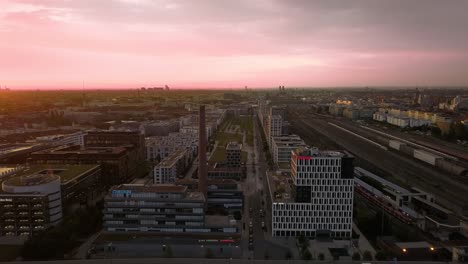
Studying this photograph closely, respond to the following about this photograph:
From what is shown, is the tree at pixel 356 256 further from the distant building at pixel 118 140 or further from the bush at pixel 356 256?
the distant building at pixel 118 140

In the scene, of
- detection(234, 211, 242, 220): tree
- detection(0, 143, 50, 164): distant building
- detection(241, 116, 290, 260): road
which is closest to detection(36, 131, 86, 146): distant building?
detection(0, 143, 50, 164): distant building

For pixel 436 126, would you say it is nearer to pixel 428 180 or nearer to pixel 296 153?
pixel 428 180

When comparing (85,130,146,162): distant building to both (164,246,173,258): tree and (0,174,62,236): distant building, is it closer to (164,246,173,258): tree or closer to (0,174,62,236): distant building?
(0,174,62,236): distant building

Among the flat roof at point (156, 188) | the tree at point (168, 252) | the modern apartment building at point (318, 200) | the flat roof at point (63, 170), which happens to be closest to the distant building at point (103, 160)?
the flat roof at point (63, 170)

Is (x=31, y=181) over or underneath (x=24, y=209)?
over

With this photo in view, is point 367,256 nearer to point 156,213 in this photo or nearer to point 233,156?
point 156,213

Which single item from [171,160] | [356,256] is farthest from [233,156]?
[356,256]
